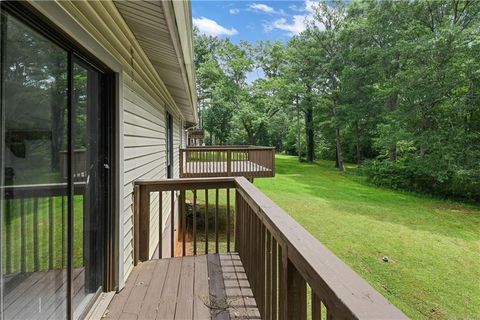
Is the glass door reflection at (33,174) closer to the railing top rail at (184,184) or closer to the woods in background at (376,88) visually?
the railing top rail at (184,184)

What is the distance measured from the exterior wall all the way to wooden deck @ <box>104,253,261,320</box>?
0.68ft

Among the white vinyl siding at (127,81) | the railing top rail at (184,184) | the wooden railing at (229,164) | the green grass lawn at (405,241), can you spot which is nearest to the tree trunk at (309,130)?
the green grass lawn at (405,241)

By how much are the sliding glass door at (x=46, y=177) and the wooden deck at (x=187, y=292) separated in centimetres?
38

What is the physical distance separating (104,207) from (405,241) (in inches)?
272

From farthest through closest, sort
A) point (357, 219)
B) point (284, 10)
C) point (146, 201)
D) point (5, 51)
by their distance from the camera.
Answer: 1. point (284, 10)
2. point (357, 219)
3. point (146, 201)
4. point (5, 51)

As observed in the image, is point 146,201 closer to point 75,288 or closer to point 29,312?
point 75,288

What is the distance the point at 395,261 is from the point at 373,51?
48.1 feet

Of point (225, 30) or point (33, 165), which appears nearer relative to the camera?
point (33, 165)

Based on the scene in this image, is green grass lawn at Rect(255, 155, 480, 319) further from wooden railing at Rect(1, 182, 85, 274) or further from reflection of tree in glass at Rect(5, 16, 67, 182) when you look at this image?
reflection of tree in glass at Rect(5, 16, 67, 182)

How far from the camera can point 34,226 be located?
4.52 feet

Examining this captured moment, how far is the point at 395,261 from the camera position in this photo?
18.8ft

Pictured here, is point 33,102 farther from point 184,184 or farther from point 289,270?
point 184,184

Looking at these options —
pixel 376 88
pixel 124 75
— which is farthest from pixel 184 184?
pixel 376 88

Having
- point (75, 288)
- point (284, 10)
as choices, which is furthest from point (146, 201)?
point (284, 10)
